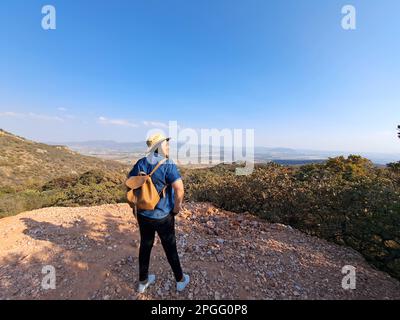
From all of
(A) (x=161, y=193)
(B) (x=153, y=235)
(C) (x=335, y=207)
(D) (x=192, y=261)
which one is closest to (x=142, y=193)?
(A) (x=161, y=193)

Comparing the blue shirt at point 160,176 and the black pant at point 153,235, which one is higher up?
the blue shirt at point 160,176

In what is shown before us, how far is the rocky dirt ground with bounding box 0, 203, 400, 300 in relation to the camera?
2459 millimetres

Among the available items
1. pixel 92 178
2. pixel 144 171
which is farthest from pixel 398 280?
pixel 92 178

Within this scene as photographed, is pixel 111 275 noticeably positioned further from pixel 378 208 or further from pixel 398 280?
pixel 378 208

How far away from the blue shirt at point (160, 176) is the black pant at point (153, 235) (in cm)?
7

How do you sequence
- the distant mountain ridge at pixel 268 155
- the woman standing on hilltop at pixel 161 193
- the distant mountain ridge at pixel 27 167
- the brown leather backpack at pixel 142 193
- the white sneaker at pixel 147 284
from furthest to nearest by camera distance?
the distant mountain ridge at pixel 268 155 < the distant mountain ridge at pixel 27 167 < the white sneaker at pixel 147 284 < the woman standing on hilltop at pixel 161 193 < the brown leather backpack at pixel 142 193

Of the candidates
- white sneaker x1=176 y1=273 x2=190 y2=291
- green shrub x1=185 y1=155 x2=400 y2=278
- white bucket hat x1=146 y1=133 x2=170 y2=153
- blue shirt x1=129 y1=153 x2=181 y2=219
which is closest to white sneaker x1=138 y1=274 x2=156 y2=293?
white sneaker x1=176 y1=273 x2=190 y2=291

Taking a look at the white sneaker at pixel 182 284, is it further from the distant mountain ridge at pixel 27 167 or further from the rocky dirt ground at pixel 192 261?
the distant mountain ridge at pixel 27 167

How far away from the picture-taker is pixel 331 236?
148 inches

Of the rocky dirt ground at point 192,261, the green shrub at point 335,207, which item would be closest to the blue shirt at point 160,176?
the rocky dirt ground at point 192,261

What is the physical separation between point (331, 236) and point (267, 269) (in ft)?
5.75

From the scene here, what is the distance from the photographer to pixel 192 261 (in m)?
3.00

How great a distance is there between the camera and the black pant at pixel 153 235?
2092mm

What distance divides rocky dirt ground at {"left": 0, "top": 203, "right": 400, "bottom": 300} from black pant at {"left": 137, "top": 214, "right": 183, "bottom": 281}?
379 millimetres
